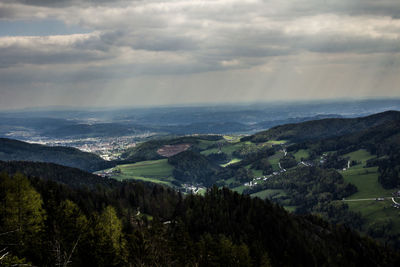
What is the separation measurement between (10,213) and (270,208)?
98.4 meters

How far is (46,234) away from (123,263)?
1685 cm

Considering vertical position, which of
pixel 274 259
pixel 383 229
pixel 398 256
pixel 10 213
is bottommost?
pixel 383 229

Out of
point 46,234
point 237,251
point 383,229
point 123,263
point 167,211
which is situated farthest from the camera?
point 383,229

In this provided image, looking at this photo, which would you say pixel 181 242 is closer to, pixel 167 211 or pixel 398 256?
pixel 167 211

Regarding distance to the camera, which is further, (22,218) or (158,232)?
(22,218)

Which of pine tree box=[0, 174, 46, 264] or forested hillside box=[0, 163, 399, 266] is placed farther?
pine tree box=[0, 174, 46, 264]

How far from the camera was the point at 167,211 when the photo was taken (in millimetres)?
121000

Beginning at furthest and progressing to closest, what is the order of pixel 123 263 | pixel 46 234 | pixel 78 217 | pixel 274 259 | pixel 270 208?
pixel 270 208, pixel 274 259, pixel 78 217, pixel 46 234, pixel 123 263

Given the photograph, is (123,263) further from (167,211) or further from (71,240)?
(167,211)

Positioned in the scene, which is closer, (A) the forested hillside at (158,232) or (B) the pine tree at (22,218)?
(A) the forested hillside at (158,232)

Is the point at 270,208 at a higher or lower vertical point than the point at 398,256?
higher

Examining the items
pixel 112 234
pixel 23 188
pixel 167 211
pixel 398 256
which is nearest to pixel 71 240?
pixel 112 234

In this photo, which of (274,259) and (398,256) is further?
(398,256)

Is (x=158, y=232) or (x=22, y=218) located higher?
(x=158, y=232)
